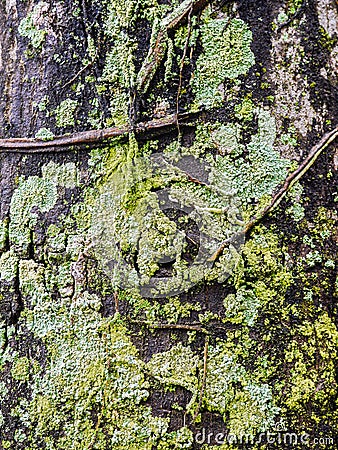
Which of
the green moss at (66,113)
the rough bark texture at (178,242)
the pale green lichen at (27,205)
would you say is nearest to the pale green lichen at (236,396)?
the rough bark texture at (178,242)

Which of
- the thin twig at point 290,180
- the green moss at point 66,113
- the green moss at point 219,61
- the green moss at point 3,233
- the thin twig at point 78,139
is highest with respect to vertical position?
the green moss at point 219,61

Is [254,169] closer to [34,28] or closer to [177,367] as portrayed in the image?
[177,367]

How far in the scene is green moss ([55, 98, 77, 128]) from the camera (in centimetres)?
141

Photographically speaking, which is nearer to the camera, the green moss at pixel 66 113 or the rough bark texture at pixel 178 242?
the rough bark texture at pixel 178 242

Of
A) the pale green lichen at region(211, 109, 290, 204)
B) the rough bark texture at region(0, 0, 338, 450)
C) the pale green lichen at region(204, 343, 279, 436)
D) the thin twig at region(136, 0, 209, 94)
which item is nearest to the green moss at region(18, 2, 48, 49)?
the rough bark texture at region(0, 0, 338, 450)

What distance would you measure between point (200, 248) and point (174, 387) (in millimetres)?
368

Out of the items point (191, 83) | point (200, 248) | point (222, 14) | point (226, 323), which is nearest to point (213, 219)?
point (200, 248)

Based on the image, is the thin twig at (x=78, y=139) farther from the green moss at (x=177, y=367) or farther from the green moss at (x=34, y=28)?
the green moss at (x=177, y=367)

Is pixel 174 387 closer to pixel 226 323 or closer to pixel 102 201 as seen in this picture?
pixel 226 323

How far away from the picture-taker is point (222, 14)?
136 centimetres

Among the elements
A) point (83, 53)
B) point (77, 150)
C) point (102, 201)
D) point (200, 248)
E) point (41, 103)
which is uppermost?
point (83, 53)

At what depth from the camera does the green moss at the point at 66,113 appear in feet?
4.61

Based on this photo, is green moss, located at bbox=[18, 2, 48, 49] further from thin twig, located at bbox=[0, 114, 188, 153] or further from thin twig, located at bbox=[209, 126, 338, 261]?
thin twig, located at bbox=[209, 126, 338, 261]

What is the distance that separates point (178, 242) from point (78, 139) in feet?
1.32
